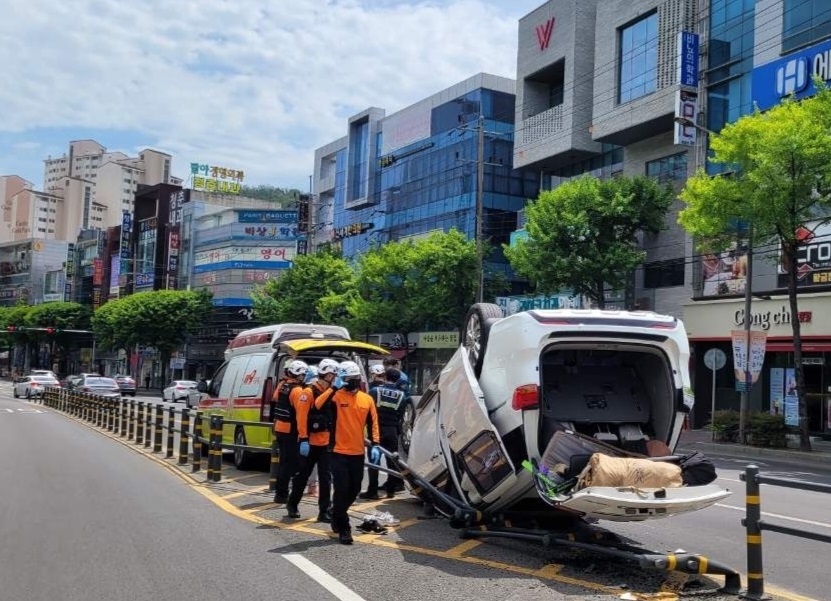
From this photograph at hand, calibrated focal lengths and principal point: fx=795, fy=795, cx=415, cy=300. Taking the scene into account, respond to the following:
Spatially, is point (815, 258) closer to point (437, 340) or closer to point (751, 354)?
point (751, 354)

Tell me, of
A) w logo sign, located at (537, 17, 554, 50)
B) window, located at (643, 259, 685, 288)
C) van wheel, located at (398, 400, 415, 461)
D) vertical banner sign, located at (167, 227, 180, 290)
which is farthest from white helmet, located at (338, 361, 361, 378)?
vertical banner sign, located at (167, 227, 180, 290)

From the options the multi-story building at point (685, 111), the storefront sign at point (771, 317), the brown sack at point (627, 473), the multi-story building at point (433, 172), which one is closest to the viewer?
the brown sack at point (627, 473)

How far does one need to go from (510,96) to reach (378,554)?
52712mm

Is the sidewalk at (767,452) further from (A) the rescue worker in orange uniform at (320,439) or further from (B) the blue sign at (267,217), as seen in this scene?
(B) the blue sign at (267,217)

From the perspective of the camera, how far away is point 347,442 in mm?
7711

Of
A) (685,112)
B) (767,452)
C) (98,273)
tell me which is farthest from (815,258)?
(98,273)

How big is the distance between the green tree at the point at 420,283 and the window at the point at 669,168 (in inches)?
363

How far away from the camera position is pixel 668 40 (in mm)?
32344

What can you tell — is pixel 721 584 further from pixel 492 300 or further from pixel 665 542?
pixel 492 300

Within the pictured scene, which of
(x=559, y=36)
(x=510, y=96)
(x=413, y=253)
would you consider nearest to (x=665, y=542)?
(x=413, y=253)

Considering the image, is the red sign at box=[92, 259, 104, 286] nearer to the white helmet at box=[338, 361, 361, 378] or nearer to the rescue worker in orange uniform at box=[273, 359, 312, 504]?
the rescue worker in orange uniform at box=[273, 359, 312, 504]

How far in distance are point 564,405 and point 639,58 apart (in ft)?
98.8

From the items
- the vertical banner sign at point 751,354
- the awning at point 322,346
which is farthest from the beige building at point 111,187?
the awning at point 322,346

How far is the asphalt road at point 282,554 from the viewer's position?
5.99m
